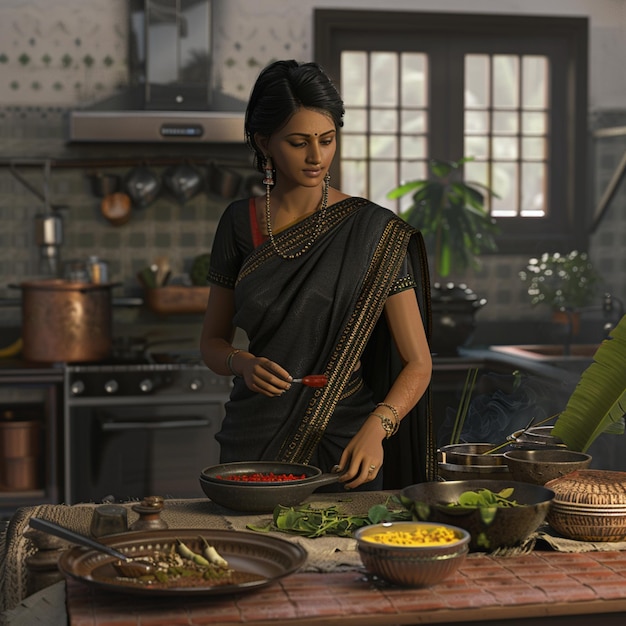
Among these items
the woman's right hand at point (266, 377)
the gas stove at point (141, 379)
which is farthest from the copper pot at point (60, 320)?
the woman's right hand at point (266, 377)

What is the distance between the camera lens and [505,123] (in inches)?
225

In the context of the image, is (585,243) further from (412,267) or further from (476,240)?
(412,267)

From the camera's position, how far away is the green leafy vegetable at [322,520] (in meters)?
1.68

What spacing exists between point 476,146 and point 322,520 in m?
4.22

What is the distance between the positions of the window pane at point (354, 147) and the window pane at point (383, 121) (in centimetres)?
8

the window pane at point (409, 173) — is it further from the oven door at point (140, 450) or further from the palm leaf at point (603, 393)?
the palm leaf at point (603, 393)

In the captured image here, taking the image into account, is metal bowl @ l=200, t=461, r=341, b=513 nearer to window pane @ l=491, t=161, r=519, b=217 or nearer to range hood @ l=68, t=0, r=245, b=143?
range hood @ l=68, t=0, r=245, b=143

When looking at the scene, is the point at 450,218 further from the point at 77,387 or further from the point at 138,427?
the point at 77,387

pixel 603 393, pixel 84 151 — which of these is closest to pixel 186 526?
pixel 603 393

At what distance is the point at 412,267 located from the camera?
2283 millimetres

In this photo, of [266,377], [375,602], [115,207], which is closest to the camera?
[375,602]

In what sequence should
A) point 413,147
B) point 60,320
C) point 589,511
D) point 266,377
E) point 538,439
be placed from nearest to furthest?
point 589,511
point 538,439
point 266,377
point 60,320
point 413,147

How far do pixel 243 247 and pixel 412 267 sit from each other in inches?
14.3

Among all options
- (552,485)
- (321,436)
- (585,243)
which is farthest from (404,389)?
(585,243)
